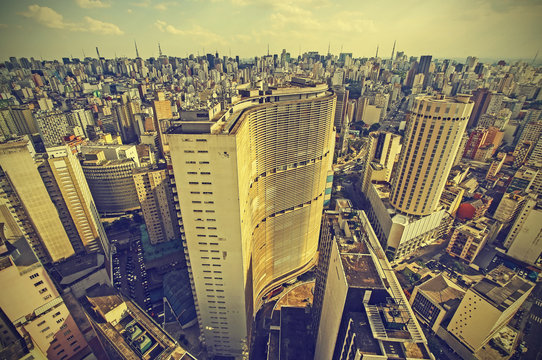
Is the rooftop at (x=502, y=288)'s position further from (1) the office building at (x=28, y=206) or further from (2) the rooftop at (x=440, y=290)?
(1) the office building at (x=28, y=206)

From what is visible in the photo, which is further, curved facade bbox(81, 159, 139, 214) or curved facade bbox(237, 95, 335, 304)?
curved facade bbox(81, 159, 139, 214)

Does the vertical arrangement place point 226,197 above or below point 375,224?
above

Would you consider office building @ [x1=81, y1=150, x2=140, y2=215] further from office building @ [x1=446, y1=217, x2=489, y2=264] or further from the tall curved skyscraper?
office building @ [x1=446, y1=217, x2=489, y2=264]

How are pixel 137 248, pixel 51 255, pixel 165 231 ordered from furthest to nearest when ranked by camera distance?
1. pixel 137 248
2. pixel 165 231
3. pixel 51 255

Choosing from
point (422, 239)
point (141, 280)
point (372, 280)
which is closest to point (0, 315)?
point (141, 280)

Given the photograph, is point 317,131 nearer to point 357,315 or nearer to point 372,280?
point 372,280

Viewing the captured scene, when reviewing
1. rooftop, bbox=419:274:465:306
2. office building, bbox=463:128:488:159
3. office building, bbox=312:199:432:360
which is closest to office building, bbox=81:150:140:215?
office building, bbox=312:199:432:360
